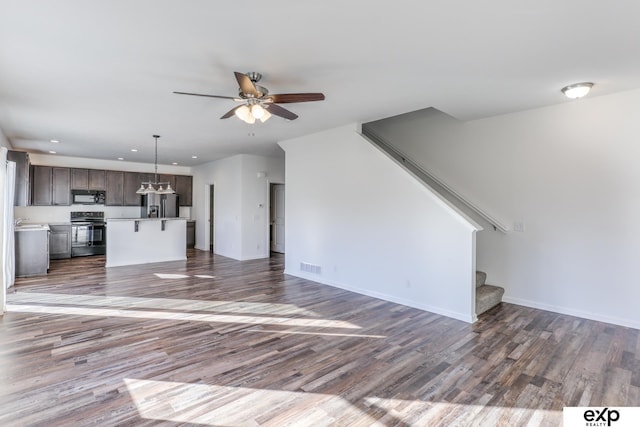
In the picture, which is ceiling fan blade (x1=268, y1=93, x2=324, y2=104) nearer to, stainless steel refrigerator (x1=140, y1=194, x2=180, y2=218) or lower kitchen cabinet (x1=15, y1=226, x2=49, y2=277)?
lower kitchen cabinet (x1=15, y1=226, x2=49, y2=277)

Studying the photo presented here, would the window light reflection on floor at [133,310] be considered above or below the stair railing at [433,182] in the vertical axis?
below

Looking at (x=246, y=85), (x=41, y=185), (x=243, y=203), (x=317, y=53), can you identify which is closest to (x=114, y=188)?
(x=41, y=185)

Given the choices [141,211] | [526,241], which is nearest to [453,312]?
[526,241]

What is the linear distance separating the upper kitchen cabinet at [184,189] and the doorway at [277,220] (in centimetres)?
303

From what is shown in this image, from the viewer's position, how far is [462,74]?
3023mm

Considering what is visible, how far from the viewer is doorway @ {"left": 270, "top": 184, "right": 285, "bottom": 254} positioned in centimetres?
884

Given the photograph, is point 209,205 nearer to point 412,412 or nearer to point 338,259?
point 338,259

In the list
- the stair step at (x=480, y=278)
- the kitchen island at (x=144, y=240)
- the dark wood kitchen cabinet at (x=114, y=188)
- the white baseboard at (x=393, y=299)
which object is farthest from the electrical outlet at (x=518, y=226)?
the dark wood kitchen cabinet at (x=114, y=188)

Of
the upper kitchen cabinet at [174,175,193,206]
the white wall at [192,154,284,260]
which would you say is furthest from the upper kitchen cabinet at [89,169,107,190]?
the white wall at [192,154,284,260]

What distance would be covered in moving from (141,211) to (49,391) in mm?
7707

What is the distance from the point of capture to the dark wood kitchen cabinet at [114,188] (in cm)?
856

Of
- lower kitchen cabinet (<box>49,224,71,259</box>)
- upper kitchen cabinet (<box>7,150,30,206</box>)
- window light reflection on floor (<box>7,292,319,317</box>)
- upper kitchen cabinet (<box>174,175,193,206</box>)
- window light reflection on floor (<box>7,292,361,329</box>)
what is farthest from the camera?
upper kitchen cabinet (<box>174,175,193,206</box>)

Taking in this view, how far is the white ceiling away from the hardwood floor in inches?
104

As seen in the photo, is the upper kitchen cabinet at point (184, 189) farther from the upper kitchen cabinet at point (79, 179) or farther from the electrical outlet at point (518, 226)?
the electrical outlet at point (518, 226)
